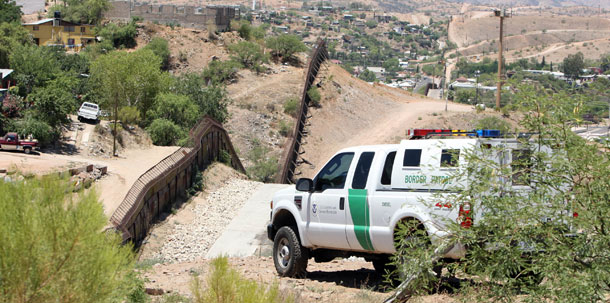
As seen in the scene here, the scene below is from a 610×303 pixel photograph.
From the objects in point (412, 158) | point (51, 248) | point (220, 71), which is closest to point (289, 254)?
point (412, 158)

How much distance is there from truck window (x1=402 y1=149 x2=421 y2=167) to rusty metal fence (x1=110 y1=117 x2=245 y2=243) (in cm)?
1293

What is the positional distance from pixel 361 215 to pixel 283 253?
2.43 meters

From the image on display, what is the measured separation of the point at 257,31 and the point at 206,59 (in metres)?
14.0

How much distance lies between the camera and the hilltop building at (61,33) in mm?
82688

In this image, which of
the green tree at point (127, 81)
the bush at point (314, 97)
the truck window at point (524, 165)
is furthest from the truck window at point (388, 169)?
the bush at point (314, 97)

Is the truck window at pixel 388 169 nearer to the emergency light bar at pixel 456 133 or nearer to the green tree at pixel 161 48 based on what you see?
the emergency light bar at pixel 456 133

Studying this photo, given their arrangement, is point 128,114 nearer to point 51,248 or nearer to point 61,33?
point 61,33

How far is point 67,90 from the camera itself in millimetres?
46906

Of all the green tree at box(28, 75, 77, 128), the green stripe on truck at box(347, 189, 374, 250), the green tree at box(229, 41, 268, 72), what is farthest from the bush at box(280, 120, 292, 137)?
the green stripe on truck at box(347, 189, 374, 250)

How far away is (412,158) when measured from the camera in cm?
1191

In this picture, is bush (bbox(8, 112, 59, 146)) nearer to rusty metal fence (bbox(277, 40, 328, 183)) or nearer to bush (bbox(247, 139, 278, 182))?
bush (bbox(247, 139, 278, 182))

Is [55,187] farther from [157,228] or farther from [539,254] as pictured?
[157,228]

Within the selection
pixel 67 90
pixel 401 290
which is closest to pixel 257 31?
Answer: pixel 67 90

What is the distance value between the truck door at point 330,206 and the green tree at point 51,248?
242 inches
